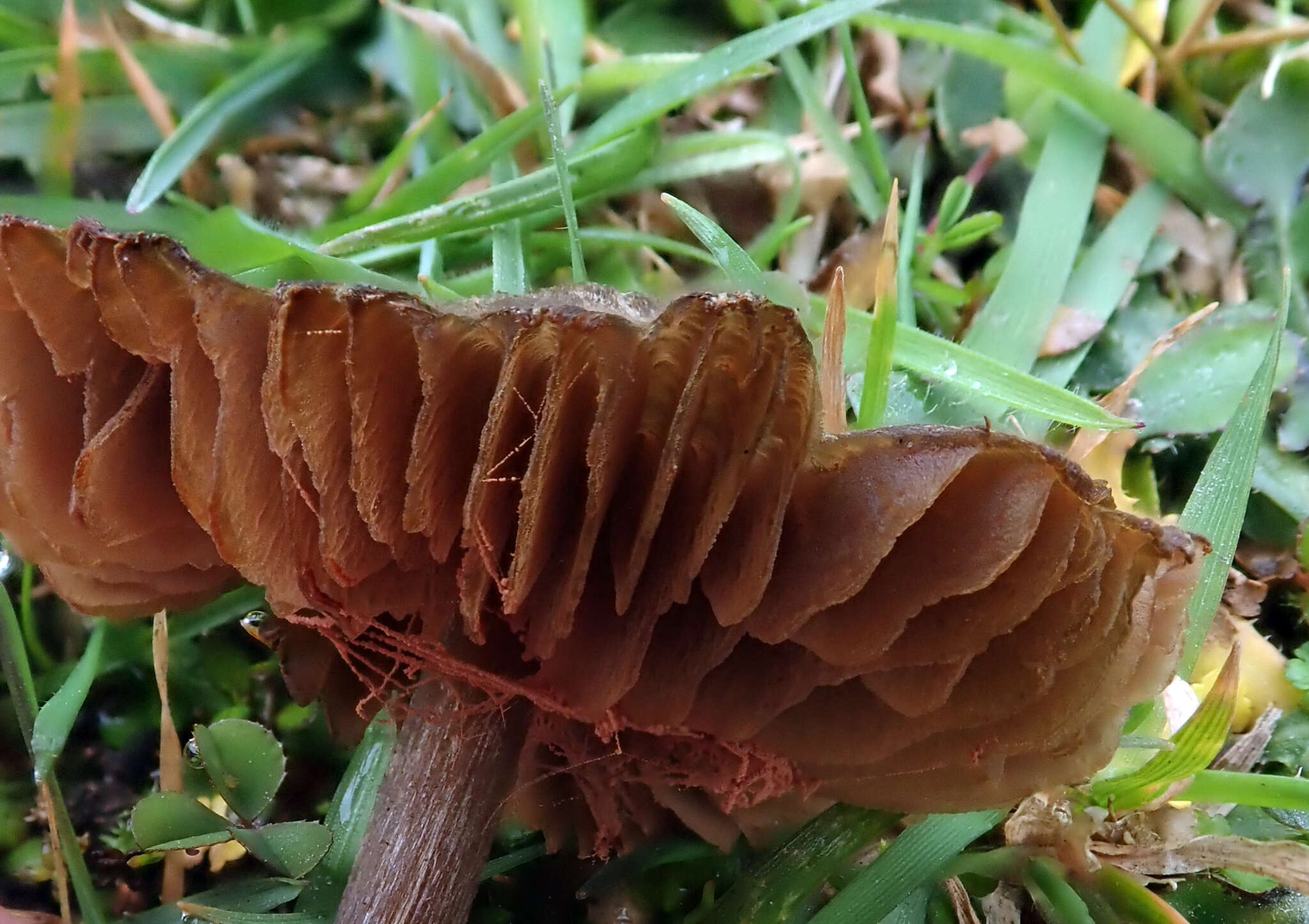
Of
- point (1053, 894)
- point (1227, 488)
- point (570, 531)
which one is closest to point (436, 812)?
point (570, 531)

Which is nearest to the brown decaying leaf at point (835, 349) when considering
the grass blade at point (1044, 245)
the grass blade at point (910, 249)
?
the grass blade at point (910, 249)

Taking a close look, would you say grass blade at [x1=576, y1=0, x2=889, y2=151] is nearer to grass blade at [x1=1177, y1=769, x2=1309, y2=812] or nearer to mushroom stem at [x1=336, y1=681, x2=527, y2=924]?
mushroom stem at [x1=336, y1=681, x2=527, y2=924]

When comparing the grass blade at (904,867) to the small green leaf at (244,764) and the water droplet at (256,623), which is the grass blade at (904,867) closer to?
the small green leaf at (244,764)

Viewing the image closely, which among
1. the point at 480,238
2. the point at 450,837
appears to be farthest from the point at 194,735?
the point at 480,238

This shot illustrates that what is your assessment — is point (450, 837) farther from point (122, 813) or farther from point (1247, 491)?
point (1247, 491)

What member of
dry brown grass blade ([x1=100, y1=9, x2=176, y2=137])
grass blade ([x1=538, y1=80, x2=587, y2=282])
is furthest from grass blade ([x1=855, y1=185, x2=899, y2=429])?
dry brown grass blade ([x1=100, y1=9, x2=176, y2=137])
